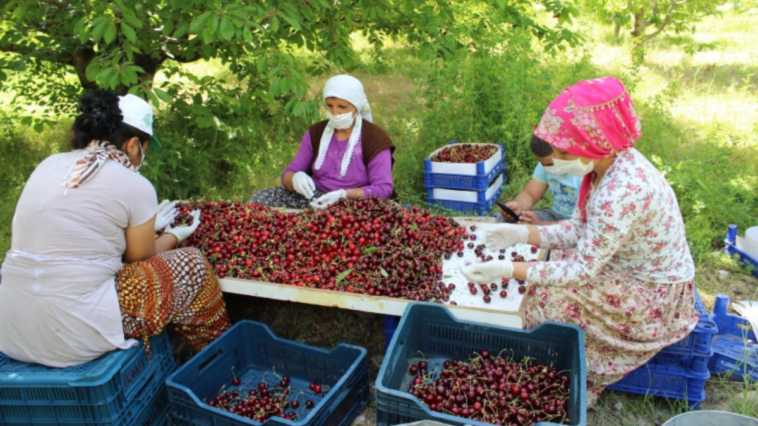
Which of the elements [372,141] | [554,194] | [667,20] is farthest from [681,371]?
[667,20]

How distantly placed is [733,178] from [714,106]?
88.8 inches

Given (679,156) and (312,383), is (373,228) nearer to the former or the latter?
(312,383)

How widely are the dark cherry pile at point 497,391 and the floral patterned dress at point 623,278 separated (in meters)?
0.29

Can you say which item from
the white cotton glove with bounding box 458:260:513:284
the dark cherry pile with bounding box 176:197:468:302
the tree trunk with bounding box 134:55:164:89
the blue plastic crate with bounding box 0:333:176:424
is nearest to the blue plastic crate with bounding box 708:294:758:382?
the white cotton glove with bounding box 458:260:513:284

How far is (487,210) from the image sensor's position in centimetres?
457

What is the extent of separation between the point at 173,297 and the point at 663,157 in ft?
15.2

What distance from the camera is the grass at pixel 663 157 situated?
331 cm

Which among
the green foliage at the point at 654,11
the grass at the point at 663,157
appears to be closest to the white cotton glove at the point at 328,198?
the grass at the point at 663,157

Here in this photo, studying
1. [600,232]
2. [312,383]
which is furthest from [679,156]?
[312,383]

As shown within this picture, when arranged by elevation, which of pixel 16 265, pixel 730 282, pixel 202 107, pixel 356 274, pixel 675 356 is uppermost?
pixel 202 107

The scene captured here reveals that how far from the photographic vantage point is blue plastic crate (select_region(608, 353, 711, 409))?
245cm

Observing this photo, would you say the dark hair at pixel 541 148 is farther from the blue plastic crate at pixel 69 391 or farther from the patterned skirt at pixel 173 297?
the blue plastic crate at pixel 69 391

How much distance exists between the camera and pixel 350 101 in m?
3.59

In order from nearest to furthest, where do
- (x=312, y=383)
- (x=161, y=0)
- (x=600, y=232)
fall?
(x=600, y=232)
(x=312, y=383)
(x=161, y=0)
